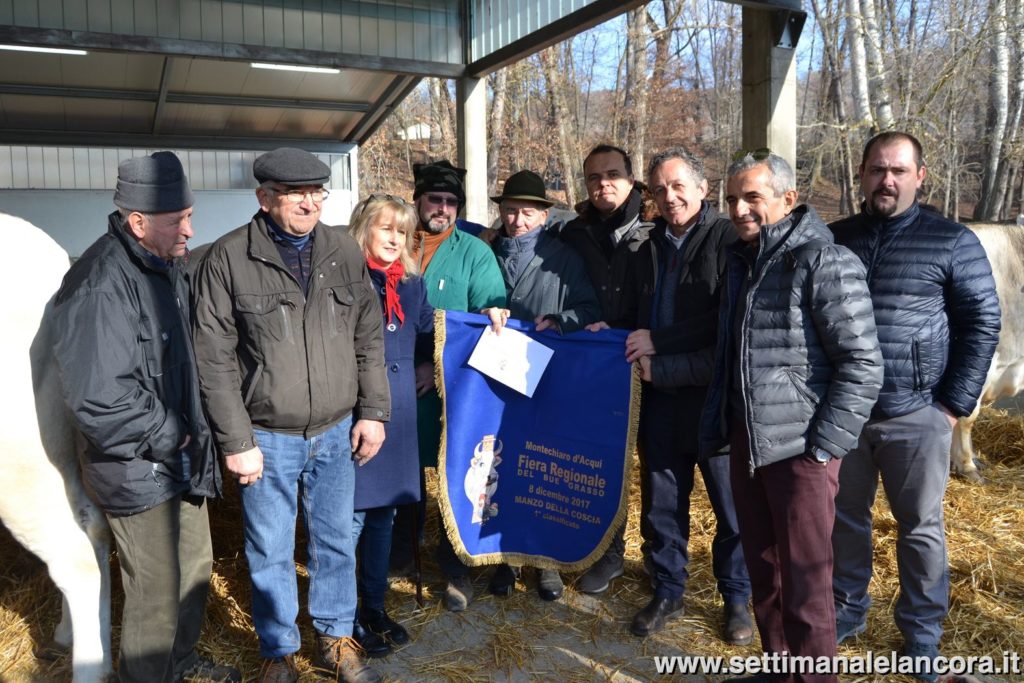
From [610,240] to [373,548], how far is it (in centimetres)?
181

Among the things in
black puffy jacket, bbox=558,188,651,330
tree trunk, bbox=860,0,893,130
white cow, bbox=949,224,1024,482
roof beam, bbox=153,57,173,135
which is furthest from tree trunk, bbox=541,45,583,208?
black puffy jacket, bbox=558,188,651,330

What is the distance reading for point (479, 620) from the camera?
3.56 metres

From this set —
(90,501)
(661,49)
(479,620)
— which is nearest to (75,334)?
(90,501)

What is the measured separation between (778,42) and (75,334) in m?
4.12

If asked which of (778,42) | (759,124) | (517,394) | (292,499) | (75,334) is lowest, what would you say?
(292,499)

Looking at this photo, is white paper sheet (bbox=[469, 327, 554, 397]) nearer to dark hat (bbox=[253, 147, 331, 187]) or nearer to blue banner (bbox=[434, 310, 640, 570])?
blue banner (bbox=[434, 310, 640, 570])

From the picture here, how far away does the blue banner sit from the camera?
3.51 metres

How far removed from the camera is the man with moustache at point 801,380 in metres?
2.45

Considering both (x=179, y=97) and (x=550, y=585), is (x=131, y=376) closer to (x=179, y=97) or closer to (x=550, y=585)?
(x=550, y=585)

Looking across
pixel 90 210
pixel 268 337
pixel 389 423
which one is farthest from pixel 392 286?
pixel 90 210

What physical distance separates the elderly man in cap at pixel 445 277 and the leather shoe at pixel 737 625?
1204 millimetres

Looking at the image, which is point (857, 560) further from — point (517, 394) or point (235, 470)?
point (235, 470)

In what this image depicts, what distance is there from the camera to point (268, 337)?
2.70 m

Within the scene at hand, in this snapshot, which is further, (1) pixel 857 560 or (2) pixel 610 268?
(2) pixel 610 268
